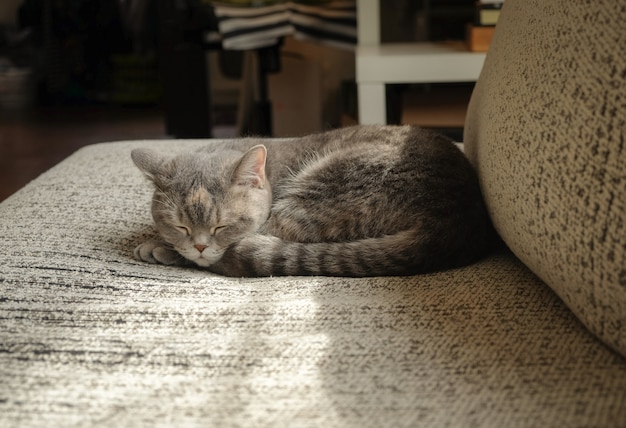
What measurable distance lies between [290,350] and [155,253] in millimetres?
471

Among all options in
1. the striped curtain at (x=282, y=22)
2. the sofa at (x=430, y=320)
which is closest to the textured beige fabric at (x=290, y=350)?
the sofa at (x=430, y=320)

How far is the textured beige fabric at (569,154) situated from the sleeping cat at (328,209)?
4.6 inches

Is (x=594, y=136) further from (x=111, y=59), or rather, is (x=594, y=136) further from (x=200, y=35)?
(x=111, y=59)

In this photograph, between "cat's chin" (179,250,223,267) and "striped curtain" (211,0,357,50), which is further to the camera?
"striped curtain" (211,0,357,50)

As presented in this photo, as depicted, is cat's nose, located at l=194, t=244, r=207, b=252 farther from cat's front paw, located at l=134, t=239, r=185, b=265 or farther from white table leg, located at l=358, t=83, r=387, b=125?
white table leg, located at l=358, t=83, r=387, b=125

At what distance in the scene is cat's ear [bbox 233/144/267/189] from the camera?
131 cm

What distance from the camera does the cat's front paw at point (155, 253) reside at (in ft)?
4.09

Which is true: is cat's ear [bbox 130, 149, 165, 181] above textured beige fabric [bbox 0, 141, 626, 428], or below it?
above

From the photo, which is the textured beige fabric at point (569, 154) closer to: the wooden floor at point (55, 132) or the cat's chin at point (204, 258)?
the cat's chin at point (204, 258)

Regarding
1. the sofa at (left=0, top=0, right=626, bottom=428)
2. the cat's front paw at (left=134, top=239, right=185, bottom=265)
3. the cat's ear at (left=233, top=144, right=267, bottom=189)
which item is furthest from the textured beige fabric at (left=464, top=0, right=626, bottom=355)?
the cat's front paw at (left=134, top=239, right=185, bottom=265)

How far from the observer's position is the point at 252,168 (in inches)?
52.9

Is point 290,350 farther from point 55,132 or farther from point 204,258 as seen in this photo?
point 55,132

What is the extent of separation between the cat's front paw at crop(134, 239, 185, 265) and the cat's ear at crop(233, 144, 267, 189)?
18 cm

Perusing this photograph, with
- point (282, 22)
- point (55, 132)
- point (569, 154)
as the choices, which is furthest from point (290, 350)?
point (55, 132)
